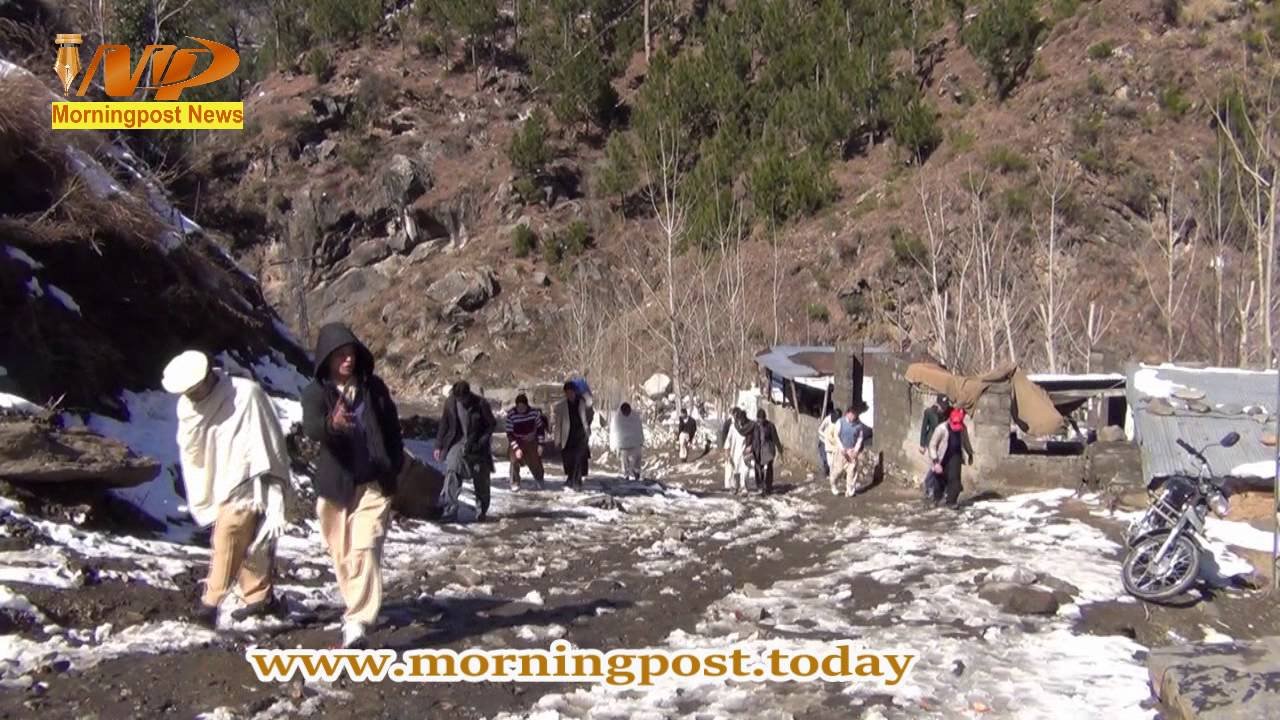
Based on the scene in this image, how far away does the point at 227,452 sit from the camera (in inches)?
219

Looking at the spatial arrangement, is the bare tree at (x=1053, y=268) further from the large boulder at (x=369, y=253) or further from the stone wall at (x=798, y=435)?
the large boulder at (x=369, y=253)

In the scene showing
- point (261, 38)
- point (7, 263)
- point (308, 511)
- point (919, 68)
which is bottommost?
point (308, 511)

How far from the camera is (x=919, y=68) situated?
53.9m

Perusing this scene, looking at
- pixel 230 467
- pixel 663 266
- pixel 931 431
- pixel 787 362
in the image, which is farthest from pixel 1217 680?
pixel 663 266

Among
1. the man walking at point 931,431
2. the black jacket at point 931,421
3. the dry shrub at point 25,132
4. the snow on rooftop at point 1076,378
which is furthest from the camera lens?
the snow on rooftop at point 1076,378

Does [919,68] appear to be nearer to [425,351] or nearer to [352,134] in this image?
[425,351]

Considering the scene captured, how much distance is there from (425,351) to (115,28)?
27.4m

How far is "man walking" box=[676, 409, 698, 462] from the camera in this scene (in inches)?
1034

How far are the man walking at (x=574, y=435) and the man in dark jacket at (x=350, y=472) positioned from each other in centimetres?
850

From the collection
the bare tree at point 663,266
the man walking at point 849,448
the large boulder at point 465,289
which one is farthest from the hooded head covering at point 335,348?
the large boulder at point 465,289

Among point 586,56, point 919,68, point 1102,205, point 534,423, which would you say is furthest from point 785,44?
point 534,423

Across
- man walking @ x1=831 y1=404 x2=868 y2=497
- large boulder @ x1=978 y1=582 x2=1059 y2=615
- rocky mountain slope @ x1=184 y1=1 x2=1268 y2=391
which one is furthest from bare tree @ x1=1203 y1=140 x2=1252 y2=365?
large boulder @ x1=978 y1=582 x2=1059 y2=615

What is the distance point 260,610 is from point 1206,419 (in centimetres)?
946

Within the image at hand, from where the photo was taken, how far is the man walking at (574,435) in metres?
14.2
